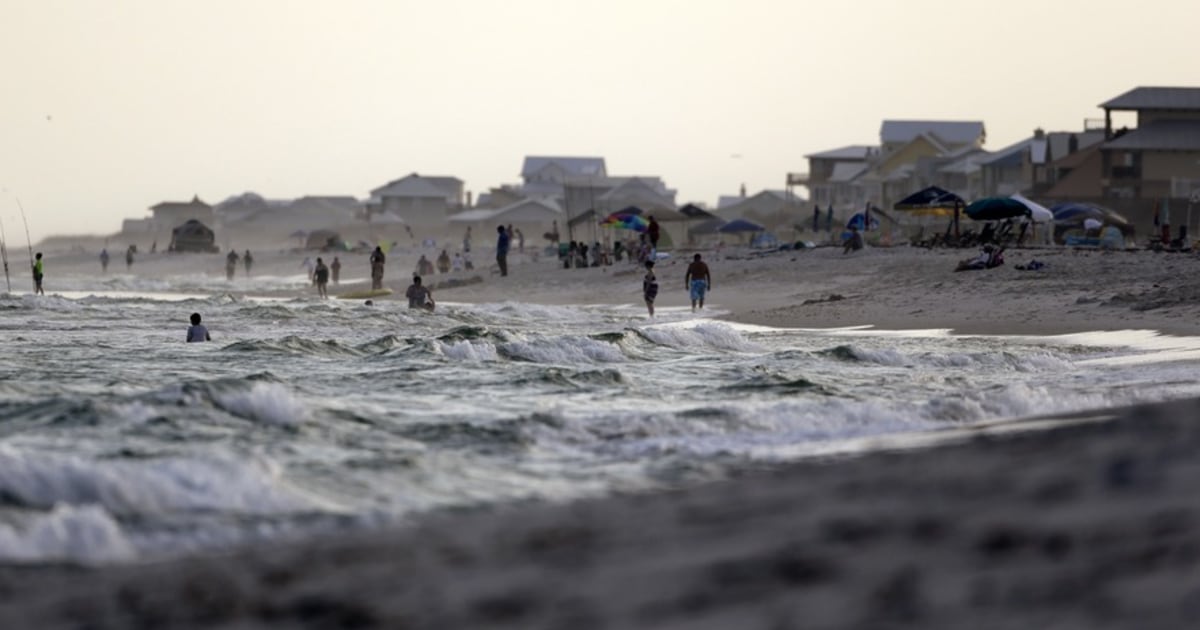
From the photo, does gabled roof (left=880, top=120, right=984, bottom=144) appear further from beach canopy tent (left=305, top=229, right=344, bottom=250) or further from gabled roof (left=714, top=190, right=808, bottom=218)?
beach canopy tent (left=305, top=229, right=344, bottom=250)

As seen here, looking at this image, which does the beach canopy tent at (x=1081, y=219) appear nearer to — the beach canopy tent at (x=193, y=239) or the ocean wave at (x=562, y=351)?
the ocean wave at (x=562, y=351)

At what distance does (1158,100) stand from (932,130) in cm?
3700

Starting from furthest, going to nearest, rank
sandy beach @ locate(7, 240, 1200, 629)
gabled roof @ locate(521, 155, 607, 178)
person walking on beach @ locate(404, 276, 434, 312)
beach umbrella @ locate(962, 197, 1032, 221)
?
gabled roof @ locate(521, 155, 607, 178) < beach umbrella @ locate(962, 197, 1032, 221) < person walking on beach @ locate(404, 276, 434, 312) < sandy beach @ locate(7, 240, 1200, 629)

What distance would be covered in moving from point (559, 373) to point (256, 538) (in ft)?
28.5

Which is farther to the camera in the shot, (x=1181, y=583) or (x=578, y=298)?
(x=578, y=298)

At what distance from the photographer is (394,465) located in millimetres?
10359

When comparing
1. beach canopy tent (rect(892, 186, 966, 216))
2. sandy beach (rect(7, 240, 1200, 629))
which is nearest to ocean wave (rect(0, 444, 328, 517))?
sandy beach (rect(7, 240, 1200, 629))

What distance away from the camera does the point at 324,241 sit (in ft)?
318

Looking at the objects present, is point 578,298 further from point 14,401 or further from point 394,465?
point 394,465

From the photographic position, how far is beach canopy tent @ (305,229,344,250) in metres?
86.8

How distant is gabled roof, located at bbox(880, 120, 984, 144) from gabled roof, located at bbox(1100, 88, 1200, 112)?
34.7 meters

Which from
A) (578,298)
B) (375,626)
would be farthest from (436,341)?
(578,298)

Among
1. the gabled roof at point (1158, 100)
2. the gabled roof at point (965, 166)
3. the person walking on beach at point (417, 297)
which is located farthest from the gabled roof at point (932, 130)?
the person walking on beach at point (417, 297)

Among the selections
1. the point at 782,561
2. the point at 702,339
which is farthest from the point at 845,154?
the point at 782,561
